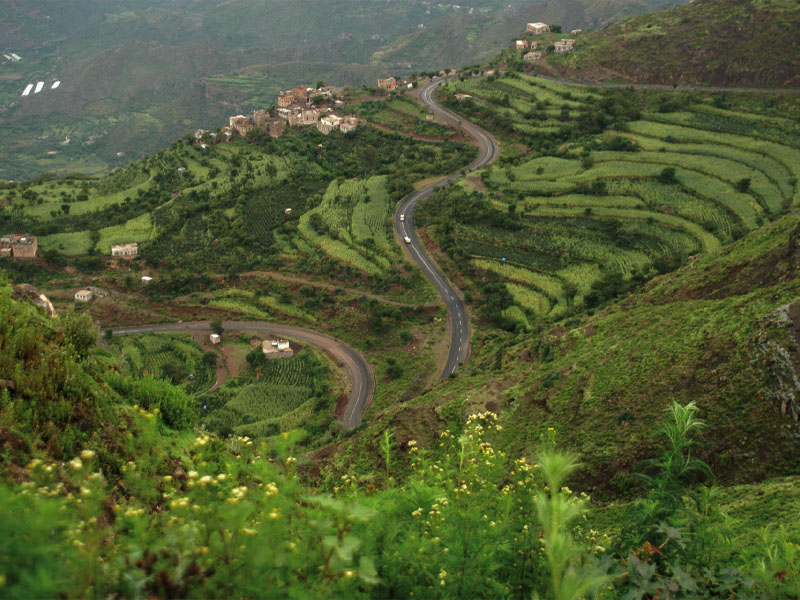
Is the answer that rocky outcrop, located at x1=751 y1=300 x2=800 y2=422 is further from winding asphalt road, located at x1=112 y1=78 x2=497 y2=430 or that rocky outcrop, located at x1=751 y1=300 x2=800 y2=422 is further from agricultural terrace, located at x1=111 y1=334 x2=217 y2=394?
agricultural terrace, located at x1=111 y1=334 x2=217 y2=394

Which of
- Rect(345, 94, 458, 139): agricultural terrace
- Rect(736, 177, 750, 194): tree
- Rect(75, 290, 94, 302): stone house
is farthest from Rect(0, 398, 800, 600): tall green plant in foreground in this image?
Rect(345, 94, 458, 139): agricultural terrace

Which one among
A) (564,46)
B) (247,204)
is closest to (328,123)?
(247,204)

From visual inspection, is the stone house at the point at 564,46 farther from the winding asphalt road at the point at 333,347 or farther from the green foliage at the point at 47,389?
the green foliage at the point at 47,389

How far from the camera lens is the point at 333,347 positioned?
146 feet

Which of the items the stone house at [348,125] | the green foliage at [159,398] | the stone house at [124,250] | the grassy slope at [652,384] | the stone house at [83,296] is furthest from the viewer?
the stone house at [348,125]

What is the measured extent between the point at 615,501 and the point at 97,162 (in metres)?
178

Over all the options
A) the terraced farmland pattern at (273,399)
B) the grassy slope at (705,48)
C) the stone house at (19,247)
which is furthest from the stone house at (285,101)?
the terraced farmland pattern at (273,399)

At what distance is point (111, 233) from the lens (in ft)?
205

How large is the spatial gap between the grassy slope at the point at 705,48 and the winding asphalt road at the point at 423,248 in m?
22.3

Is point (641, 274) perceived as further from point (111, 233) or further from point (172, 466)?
point (111, 233)

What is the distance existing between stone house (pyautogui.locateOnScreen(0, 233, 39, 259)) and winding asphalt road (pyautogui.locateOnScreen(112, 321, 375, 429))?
1688 centimetres

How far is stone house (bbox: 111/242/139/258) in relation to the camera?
5825cm

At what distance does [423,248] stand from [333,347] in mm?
15697

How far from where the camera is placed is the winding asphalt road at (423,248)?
41.6m
